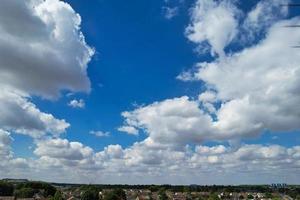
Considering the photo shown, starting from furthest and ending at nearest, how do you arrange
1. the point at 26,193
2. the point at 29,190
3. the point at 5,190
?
the point at 5,190, the point at 29,190, the point at 26,193

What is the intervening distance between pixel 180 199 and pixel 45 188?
55715mm

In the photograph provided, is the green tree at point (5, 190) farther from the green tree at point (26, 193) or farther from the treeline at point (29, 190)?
the green tree at point (26, 193)

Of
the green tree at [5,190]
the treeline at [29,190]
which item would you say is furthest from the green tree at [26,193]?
the green tree at [5,190]

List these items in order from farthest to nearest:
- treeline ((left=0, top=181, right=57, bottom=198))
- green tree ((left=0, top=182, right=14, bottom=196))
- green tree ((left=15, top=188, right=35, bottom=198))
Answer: green tree ((left=0, top=182, right=14, bottom=196))
treeline ((left=0, top=181, right=57, bottom=198))
green tree ((left=15, top=188, right=35, bottom=198))

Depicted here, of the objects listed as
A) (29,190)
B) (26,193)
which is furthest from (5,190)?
(26,193)

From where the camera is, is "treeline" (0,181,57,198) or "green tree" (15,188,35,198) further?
"treeline" (0,181,57,198)

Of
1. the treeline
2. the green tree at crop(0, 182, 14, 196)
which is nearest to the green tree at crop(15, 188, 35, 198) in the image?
the treeline

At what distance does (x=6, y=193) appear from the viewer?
609 ft

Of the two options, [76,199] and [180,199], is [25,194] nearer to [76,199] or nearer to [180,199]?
[76,199]

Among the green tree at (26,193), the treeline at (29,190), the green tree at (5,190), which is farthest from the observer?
the green tree at (5,190)

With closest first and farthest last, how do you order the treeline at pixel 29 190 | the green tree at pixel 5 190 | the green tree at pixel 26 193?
the green tree at pixel 26 193
the treeline at pixel 29 190
the green tree at pixel 5 190

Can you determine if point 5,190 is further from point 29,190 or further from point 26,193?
point 26,193

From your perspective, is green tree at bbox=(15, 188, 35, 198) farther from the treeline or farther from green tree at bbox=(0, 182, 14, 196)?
green tree at bbox=(0, 182, 14, 196)

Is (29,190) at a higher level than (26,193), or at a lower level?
higher
